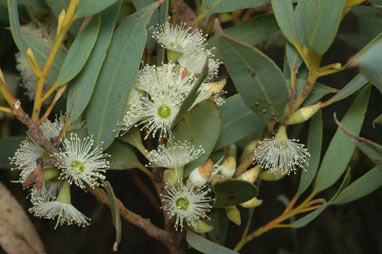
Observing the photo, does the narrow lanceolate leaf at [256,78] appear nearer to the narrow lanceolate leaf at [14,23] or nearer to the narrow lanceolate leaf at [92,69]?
the narrow lanceolate leaf at [92,69]

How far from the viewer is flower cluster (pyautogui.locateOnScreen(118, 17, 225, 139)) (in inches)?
35.7

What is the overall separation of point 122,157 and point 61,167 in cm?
13

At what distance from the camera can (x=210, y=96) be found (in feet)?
2.95

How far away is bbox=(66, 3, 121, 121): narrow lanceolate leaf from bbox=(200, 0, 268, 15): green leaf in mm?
194

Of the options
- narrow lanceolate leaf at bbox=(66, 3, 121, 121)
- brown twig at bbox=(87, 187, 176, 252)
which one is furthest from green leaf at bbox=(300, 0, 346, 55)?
brown twig at bbox=(87, 187, 176, 252)

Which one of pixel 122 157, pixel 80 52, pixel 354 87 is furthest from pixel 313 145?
pixel 80 52

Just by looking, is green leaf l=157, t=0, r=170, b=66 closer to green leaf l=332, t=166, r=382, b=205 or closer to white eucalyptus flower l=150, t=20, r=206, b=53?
white eucalyptus flower l=150, t=20, r=206, b=53

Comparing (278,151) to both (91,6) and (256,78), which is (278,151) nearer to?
(256,78)

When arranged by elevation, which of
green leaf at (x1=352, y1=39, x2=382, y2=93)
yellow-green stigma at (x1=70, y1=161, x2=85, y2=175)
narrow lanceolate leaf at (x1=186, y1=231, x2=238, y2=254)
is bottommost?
narrow lanceolate leaf at (x1=186, y1=231, x2=238, y2=254)

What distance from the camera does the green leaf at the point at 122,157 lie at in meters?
0.96

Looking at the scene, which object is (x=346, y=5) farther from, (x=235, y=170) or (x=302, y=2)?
(x=235, y=170)

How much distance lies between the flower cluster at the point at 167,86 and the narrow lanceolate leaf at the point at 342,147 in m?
0.24

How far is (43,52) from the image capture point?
3.12ft

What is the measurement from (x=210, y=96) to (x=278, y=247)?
826 mm
